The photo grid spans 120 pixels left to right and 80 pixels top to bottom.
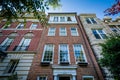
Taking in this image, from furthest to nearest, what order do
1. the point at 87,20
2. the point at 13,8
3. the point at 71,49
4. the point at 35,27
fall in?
the point at 87,20, the point at 35,27, the point at 71,49, the point at 13,8

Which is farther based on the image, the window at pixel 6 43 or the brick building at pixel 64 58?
the window at pixel 6 43

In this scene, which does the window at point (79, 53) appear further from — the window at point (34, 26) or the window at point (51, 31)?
the window at point (34, 26)

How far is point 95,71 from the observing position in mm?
9938

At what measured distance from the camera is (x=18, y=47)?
42.2 feet

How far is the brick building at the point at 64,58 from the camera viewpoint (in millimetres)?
9796

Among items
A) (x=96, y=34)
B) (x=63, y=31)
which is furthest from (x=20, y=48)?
(x=96, y=34)

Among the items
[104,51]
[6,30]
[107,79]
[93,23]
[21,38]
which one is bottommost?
[107,79]

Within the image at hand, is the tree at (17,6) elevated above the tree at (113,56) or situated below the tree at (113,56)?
above

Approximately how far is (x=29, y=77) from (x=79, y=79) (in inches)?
176

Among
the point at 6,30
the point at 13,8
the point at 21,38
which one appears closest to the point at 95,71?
the point at 13,8

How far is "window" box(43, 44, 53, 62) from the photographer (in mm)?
11307

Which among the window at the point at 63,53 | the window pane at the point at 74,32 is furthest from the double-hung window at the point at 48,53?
the window pane at the point at 74,32

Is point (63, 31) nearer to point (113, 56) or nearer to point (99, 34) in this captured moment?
point (99, 34)

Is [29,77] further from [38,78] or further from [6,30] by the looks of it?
[6,30]
